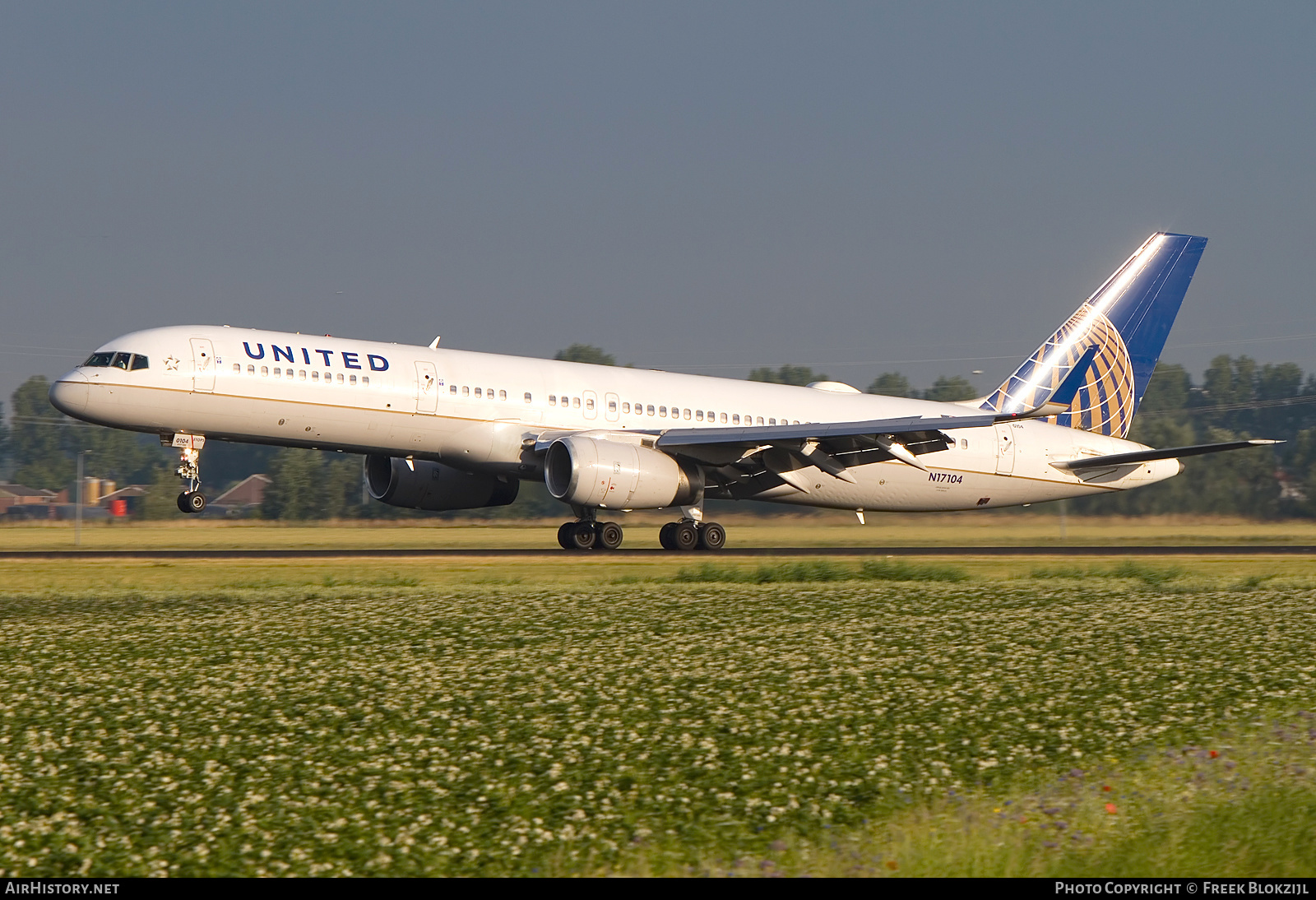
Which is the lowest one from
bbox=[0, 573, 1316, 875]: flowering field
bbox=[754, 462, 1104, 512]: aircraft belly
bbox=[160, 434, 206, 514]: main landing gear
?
bbox=[0, 573, 1316, 875]: flowering field

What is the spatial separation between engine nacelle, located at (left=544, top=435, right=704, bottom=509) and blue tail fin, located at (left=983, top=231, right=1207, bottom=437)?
39.2 ft

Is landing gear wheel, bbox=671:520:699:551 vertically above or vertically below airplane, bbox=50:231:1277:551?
below

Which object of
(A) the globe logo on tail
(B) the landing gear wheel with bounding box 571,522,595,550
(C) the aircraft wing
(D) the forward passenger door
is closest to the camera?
(D) the forward passenger door

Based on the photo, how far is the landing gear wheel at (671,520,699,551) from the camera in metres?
28.2

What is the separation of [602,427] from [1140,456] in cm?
1309

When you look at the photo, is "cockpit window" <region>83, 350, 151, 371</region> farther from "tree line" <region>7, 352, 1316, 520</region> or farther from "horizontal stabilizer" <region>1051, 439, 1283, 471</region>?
"horizontal stabilizer" <region>1051, 439, 1283, 471</region>

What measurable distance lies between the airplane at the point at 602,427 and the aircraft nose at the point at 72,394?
0.04 m

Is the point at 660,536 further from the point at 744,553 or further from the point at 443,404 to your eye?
the point at 443,404

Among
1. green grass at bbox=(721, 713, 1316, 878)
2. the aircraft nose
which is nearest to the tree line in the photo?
the aircraft nose

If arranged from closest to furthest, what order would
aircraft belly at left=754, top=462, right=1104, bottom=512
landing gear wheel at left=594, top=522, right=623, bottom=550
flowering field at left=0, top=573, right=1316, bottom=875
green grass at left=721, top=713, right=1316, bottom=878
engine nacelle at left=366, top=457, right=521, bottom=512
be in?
green grass at left=721, top=713, right=1316, bottom=878 < flowering field at left=0, top=573, right=1316, bottom=875 < landing gear wheel at left=594, top=522, right=623, bottom=550 < engine nacelle at left=366, top=457, right=521, bottom=512 < aircraft belly at left=754, top=462, right=1104, bottom=512

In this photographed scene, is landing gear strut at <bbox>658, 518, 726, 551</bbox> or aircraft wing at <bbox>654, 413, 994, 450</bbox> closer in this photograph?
aircraft wing at <bbox>654, 413, 994, 450</bbox>

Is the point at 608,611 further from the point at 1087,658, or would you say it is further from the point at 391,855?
the point at 391,855

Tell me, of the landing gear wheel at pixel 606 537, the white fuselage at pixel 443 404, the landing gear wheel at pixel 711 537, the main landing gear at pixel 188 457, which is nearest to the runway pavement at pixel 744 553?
the landing gear wheel at pixel 711 537

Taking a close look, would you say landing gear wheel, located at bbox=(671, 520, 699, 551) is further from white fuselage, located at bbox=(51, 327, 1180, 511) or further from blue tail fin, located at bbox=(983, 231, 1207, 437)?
blue tail fin, located at bbox=(983, 231, 1207, 437)
